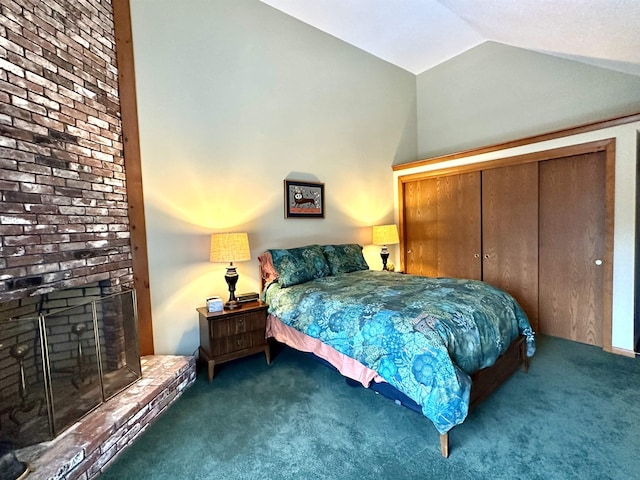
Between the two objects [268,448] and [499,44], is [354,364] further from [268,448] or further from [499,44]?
[499,44]

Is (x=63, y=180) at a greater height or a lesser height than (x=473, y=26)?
lesser

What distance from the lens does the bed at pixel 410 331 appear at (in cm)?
161

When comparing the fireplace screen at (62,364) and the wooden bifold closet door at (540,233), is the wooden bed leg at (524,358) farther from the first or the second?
the fireplace screen at (62,364)

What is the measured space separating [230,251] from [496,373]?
226 centimetres

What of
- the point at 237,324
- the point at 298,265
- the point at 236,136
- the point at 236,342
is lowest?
the point at 236,342

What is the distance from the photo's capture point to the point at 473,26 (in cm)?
355

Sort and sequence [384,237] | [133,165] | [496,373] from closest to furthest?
[496,373] < [133,165] < [384,237]

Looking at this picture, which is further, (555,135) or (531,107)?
(531,107)

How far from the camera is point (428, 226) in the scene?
14.2ft

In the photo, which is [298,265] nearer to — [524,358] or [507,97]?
[524,358]

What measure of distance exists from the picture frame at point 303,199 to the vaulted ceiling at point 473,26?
1943 millimetres

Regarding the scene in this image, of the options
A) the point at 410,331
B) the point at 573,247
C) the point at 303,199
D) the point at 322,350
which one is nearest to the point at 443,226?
the point at 573,247

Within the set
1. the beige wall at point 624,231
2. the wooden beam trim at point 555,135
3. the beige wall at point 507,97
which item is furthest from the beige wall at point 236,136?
the beige wall at point 624,231

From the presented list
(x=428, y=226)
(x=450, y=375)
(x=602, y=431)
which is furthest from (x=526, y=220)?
(x=450, y=375)
